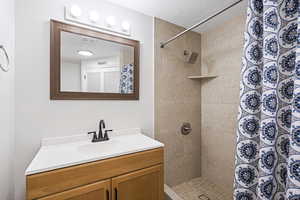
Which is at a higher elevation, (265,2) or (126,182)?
(265,2)

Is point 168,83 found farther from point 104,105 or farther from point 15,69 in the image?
point 15,69

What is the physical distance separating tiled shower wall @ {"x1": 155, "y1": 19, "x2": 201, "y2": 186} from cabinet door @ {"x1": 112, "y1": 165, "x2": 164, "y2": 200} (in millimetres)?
605

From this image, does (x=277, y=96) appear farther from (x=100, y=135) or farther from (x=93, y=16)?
(x=93, y=16)

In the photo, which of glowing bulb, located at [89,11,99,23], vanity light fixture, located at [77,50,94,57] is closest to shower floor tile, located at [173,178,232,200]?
vanity light fixture, located at [77,50,94,57]

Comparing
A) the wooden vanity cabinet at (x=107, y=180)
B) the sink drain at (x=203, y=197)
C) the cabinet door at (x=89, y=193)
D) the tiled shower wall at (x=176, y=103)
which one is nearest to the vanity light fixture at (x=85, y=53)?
the tiled shower wall at (x=176, y=103)

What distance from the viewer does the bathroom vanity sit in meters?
0.81

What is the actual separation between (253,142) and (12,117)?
5.78ft

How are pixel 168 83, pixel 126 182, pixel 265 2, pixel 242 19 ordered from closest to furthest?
pixel 265 2 → pixel 126 182 → pixel 242 19 → pixel 168 83

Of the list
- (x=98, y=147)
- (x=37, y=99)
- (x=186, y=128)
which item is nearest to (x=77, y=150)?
(x=98, y=147)

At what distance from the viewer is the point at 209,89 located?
81.1 inches

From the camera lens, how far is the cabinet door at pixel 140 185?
1.02m

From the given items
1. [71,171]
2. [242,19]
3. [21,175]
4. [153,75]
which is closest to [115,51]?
[153,75]

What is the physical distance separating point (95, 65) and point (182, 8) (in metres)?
1.18

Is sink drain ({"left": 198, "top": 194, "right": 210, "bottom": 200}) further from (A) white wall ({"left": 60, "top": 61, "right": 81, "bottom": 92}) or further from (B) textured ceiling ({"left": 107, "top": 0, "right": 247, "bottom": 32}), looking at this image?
(B) textured ceiling ({"left": 107, "top": 0, "right": 247, "bottom": 32})
